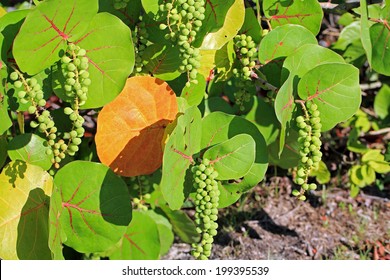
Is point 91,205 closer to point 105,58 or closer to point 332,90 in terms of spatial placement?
point 105,58

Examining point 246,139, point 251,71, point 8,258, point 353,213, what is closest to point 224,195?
point 246,139

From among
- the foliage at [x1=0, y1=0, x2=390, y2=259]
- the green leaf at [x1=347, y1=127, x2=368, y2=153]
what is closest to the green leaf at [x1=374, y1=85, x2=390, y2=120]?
the green leaf at [x1=347, y1=127, x2=368, y2=153]

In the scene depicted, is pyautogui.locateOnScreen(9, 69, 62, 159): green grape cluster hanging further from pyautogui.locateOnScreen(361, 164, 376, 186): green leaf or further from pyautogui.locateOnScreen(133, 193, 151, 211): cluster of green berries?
pyautogui.locateOnScreen(361, 164, 376, 186): green leaf

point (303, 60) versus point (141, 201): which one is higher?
Result: point (303, 60)

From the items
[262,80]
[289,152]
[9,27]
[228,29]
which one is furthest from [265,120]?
[9,27]
